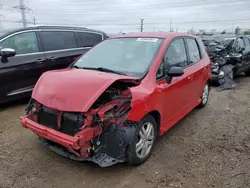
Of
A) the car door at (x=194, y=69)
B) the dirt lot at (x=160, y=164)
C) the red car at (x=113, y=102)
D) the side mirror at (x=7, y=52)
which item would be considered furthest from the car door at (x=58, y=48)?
the car door at (x=194, y=69)

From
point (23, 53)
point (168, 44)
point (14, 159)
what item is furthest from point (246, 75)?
point (14, 159)

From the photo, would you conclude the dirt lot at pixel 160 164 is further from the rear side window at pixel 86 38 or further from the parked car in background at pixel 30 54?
the rear side window at pixel 86 38

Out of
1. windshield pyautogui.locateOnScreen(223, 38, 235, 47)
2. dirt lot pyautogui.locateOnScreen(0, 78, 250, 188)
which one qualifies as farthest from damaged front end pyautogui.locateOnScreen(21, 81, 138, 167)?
windshield pyautogui.locateOnScreen(223, 38, 235, 47)

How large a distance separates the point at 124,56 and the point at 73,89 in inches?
47.3

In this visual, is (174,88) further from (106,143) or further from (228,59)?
(228,59)

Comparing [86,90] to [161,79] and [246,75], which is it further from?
[246,75]

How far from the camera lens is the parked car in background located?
503 cm

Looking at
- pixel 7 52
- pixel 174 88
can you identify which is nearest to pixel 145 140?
pixel 174 88

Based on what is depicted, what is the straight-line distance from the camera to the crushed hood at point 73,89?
8.93 ft

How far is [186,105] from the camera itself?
4430 millimetres

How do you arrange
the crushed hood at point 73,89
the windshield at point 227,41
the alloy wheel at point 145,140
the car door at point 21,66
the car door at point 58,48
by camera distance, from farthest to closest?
the windshield at point 227,41
the car door at point 58,48
the car door at point 21,66
the alloy wheel at point 145,140
the crushed hood at point 73,89

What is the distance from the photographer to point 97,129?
280cm

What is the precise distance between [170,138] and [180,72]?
1221mm

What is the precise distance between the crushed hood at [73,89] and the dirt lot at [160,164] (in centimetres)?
89
